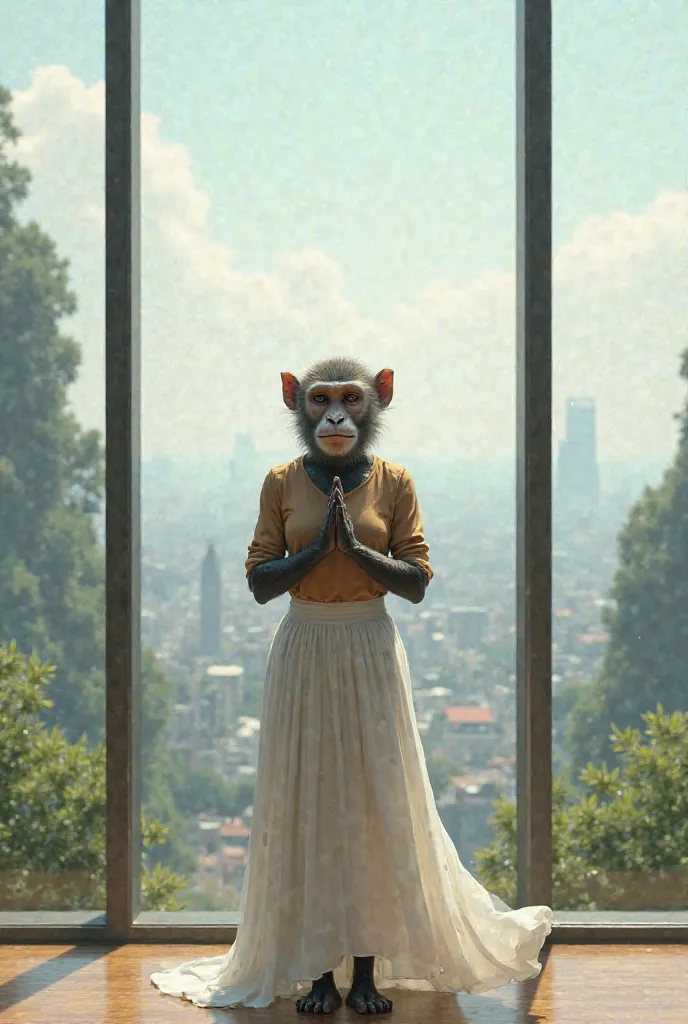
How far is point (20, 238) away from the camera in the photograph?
3496 mm

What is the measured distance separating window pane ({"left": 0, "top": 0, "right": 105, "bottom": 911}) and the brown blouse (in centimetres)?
78

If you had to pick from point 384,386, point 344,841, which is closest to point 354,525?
point 384,386

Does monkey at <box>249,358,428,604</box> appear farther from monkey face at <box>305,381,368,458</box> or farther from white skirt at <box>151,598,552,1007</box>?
white skirt at <box>151,598,552,1007</box>

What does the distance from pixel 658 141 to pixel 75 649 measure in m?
2.18

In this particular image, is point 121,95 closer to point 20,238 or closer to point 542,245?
point 20,238

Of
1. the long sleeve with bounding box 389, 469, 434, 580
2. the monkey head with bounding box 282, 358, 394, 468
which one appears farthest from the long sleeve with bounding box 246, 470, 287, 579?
the long sleeve with bounding box 389, 469, 434, 580

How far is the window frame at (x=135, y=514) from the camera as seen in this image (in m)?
3.34

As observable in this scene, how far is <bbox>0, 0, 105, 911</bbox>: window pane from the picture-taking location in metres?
3.46

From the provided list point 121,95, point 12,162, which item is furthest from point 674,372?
point 12,162

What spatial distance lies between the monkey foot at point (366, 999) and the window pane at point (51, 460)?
3.26 ft

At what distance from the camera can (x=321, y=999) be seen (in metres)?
2.80

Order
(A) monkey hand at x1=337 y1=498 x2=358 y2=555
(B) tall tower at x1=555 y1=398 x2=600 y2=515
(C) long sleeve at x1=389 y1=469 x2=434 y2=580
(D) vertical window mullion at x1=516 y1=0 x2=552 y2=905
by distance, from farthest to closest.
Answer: (B) tall tower at x1=555 y1=398 x2=600 y2=515
(D) vertical window mullion at x1=516 y1=0 x2=552 y2=905
(C) long sleeve at x1=389 y1=469 x2=434 y2=580
(A) monkey hand at x1=337 y1=498 x2=358 y2=555

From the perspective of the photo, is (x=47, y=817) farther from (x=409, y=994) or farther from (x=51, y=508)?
(x=409, y=994)

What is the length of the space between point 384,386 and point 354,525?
0.36 metres
